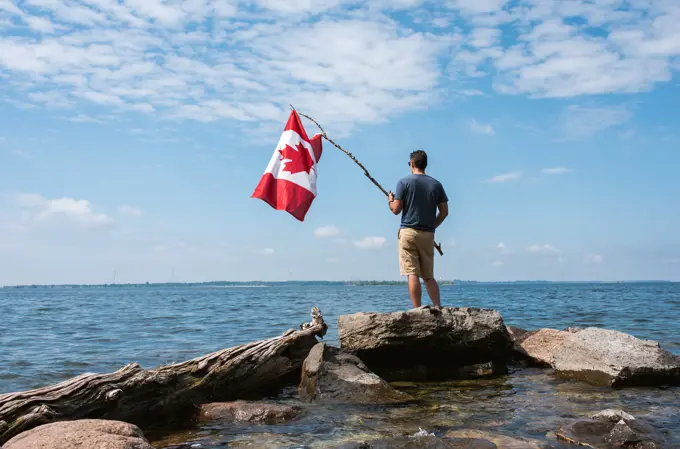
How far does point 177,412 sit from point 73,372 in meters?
4.81

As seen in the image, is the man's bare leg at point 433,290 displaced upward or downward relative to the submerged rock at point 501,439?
upward

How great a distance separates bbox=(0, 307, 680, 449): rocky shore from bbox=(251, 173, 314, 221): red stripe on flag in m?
1.92

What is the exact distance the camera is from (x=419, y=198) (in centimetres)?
891

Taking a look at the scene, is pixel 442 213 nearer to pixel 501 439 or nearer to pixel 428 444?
pixel 501 439

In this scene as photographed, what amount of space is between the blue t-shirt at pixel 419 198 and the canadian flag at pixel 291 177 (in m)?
1.58

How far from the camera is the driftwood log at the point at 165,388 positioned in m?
5.64

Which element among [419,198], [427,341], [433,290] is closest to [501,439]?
[427,341]

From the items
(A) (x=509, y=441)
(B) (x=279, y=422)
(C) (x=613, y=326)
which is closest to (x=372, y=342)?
(B) (x=279, y=422)

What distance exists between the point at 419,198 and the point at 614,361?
11.6ft

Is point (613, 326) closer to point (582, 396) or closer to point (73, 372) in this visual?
point (582, 396)

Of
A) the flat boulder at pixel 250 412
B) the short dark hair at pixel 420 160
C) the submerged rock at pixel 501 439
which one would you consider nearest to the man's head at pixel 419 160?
the short dark hair at pixel 420 160

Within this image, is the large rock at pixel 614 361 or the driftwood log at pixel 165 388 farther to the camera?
the large rock at pixel 614 361

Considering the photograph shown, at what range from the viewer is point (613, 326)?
51.6 ft

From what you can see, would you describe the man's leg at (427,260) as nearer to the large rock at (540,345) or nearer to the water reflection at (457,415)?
the water reflection at (457,415)
